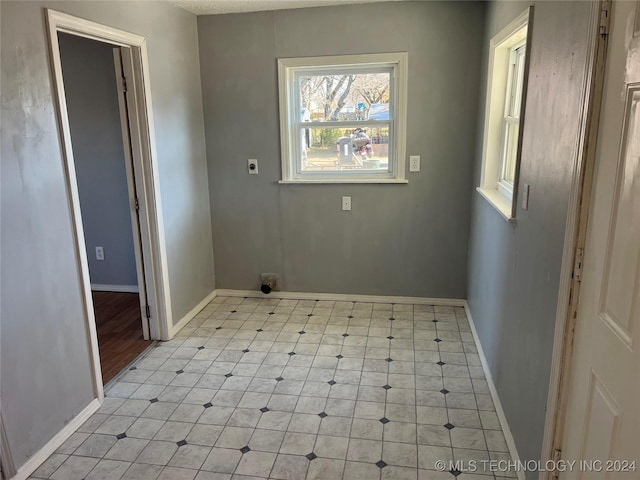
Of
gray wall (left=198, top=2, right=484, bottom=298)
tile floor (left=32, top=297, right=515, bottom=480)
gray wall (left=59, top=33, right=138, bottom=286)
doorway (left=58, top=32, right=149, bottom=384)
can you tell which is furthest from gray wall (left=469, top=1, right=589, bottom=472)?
gray wall (left=59, top=33, right=138, bottom=286)

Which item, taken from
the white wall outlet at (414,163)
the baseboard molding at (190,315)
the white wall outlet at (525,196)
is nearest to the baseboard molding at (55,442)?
the baseboard molding at (190,315)

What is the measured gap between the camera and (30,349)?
2.04 meters

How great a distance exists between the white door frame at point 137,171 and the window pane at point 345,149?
1333 mm

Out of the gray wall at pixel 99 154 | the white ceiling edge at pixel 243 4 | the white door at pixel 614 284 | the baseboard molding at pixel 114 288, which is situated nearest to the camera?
the white door at pixel 614 284

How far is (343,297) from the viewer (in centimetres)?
404

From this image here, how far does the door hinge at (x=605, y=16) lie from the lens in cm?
125

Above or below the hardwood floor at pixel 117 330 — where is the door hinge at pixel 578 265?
above

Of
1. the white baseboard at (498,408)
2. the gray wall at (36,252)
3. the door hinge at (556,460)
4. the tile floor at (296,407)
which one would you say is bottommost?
the tile floor at (296,407)

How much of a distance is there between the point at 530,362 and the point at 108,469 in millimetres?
1978

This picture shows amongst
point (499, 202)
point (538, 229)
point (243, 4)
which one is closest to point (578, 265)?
point (538, 229)

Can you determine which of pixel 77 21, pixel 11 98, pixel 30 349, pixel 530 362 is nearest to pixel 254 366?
pixel 30 349

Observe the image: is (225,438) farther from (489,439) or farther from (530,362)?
(530,362)

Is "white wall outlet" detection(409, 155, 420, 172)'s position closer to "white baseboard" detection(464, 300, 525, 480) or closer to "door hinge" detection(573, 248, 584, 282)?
"white baseboard" detection(464, 300, 525, 480)

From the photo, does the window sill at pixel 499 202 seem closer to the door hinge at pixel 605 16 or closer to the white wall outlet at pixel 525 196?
the white wall outlet at pixel 525 196
